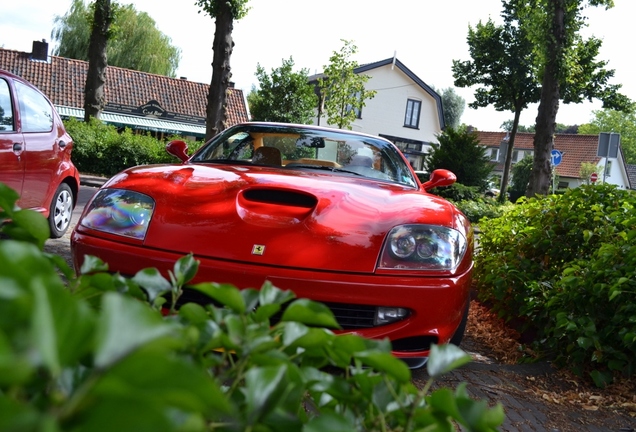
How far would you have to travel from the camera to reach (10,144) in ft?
19.9

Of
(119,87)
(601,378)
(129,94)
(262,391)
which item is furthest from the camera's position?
Answer: (129,94)

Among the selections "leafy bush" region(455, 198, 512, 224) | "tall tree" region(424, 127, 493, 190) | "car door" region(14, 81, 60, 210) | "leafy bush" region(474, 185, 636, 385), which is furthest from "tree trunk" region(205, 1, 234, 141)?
"leafy bush" region(474, 185, 636, 385)

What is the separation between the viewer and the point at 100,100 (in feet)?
72.4

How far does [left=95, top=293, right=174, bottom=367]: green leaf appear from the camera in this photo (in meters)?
0.43

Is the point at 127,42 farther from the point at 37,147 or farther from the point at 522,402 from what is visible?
the point at 522,402

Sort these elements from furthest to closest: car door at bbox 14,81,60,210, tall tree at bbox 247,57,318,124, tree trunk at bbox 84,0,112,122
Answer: tall tree at bbox 247,57,318,124
tree trunk at bbox 84,0,112,122
car door at bbox 14,81,60,210

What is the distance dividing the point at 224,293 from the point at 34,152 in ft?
20.4

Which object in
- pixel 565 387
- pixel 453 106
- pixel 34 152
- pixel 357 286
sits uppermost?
pixel 453 106

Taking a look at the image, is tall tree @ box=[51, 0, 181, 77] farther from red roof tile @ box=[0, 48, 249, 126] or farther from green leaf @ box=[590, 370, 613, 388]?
green leaf @ box=[590, 370, 613, 388]

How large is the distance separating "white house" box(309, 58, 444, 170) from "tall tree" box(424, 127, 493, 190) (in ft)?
68.2

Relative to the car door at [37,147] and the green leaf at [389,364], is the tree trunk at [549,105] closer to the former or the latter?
the car door at [37,147]

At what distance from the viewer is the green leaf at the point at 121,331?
43 cm

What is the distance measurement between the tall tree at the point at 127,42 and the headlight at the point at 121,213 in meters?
45.7

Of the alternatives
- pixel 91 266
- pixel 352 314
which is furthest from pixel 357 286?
pixel 91 266
